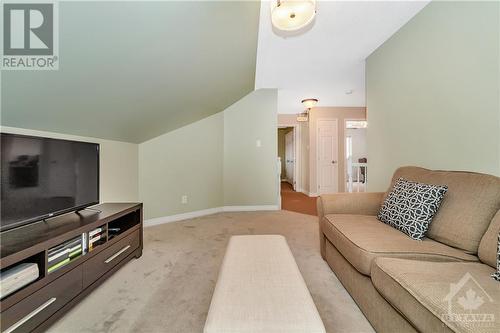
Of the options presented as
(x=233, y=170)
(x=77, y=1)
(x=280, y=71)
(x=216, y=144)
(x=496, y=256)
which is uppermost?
(x=280, y=71)

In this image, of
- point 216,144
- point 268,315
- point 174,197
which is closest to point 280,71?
point 216,144

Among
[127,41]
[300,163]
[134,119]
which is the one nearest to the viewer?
[127,41]

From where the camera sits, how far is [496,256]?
1013 millimetres

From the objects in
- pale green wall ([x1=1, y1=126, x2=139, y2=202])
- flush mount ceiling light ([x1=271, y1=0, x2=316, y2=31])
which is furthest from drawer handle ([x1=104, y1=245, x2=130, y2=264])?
flush mount ceiling light ([x1=271, y1=0, x2=316, y2=31])

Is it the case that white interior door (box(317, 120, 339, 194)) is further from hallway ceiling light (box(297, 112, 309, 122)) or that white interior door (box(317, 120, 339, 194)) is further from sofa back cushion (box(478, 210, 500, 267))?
sofa back cushion (box(478, 210, 500, 267))

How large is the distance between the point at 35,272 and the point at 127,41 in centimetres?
143

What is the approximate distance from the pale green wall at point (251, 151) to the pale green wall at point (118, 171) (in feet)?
5.26

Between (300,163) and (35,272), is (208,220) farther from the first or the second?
(300,163)

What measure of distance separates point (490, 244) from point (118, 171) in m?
3.21

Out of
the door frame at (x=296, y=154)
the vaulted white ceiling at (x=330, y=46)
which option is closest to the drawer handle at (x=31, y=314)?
the vaulted white ceiling at (x=330, y=46)

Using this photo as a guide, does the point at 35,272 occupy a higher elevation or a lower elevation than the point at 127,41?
lower

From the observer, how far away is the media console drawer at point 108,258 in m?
1.40

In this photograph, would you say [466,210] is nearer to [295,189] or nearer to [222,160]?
[222,160]

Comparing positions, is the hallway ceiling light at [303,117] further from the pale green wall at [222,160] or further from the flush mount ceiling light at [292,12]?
the flush mount ceiling light at [292,12]
